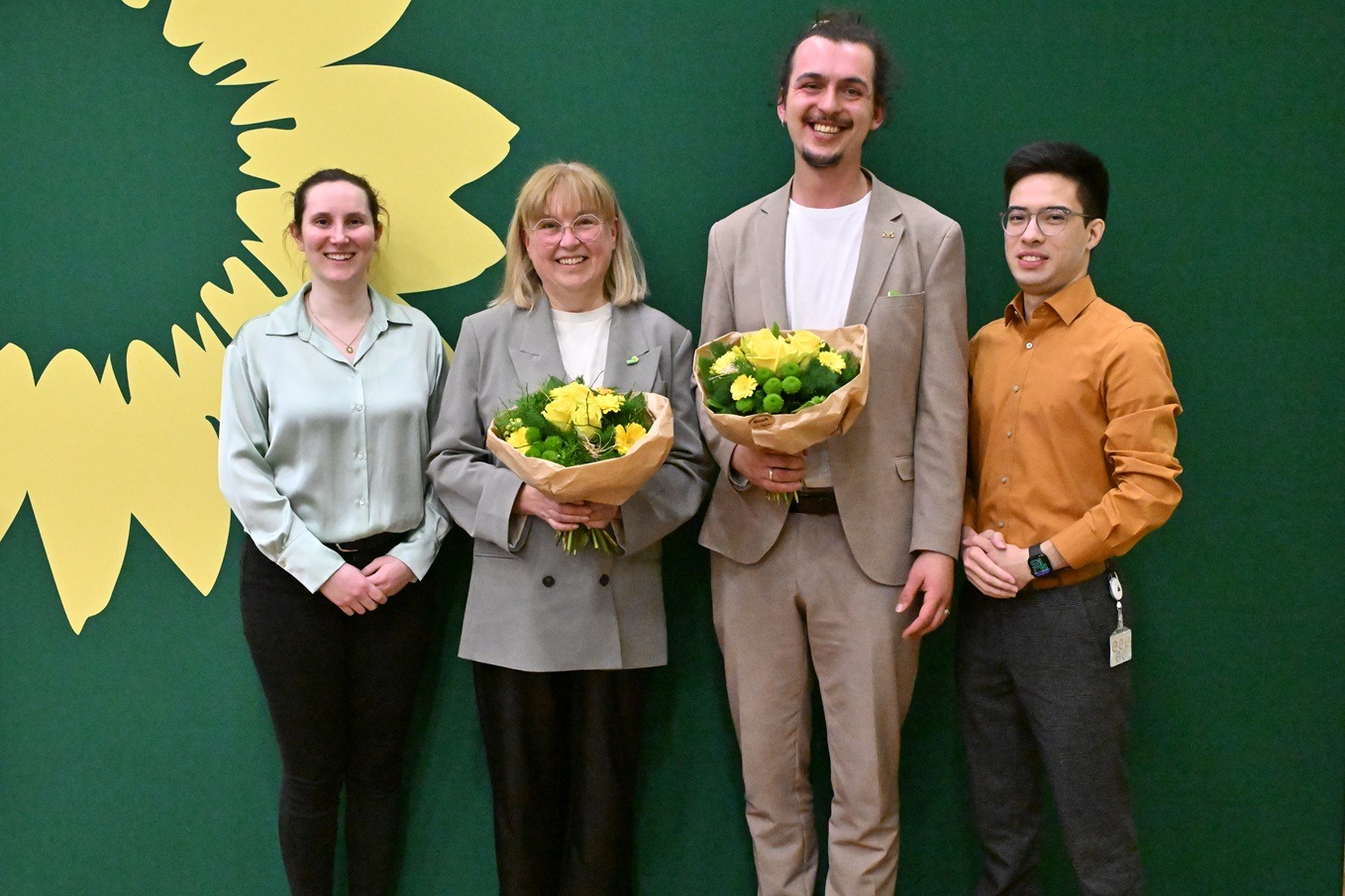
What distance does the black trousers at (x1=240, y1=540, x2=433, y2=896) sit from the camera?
96.0 inches

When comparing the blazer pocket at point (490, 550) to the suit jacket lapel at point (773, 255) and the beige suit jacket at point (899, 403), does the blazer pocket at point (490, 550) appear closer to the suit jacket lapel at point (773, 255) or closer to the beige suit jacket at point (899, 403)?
the beige suit jacket at point (899, 403)

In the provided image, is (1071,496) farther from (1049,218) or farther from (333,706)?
(333,706)

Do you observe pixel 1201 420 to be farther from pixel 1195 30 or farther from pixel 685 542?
pixel 685 542

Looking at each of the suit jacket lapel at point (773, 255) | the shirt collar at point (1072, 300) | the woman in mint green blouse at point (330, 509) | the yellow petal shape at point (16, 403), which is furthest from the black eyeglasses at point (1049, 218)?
the yellow petal shape at point (16, 403)

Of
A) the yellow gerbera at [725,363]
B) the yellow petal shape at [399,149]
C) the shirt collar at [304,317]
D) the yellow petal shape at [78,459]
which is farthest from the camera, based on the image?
the yellow petal shape at [78,459]

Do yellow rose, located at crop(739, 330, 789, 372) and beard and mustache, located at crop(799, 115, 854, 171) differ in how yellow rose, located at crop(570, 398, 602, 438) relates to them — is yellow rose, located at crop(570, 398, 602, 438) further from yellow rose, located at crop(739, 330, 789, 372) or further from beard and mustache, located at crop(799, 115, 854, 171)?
beard and mustache, located at crop(799, 115, 854, 171)

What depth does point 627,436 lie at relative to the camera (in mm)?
2020

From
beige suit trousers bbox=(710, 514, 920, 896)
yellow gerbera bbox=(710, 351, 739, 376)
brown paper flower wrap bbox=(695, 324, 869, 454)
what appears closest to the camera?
brown paper flower wrap bbox=(695, 324, 869, 454)

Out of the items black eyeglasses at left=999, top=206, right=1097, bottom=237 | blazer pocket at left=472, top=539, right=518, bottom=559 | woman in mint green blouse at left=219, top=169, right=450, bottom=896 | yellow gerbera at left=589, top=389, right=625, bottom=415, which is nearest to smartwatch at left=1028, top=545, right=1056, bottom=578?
black eyeglasses at left=999, top=206, right=1097, bottom=237

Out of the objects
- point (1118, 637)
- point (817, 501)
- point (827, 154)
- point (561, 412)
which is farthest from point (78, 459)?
point (1118, 637)

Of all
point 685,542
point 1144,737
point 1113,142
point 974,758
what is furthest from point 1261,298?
point 685,542

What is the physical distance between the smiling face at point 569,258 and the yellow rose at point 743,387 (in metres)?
0.58

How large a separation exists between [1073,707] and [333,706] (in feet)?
5.78

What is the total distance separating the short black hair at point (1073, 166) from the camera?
214cm
